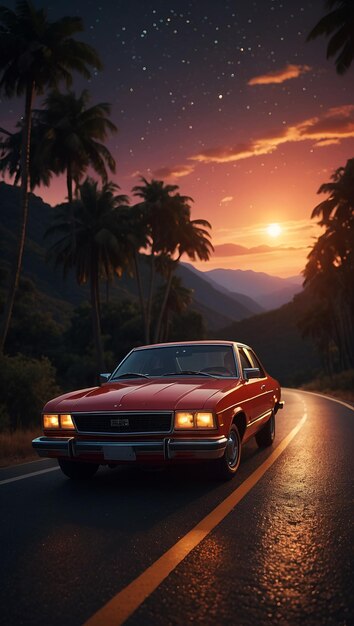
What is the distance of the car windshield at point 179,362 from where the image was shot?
301 inches

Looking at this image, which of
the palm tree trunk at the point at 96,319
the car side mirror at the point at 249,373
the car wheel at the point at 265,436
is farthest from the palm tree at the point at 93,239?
the car side mirror at the point at 249,373

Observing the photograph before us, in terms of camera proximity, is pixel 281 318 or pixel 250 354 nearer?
pixel 250 354

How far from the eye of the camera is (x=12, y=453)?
9469 millimetres

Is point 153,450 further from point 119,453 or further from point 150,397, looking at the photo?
point 150,397

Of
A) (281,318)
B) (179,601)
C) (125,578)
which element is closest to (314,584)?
(179,601)

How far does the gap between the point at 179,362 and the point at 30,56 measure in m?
18.5

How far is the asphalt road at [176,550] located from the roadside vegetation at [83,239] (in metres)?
4.03

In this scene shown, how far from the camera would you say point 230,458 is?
21.7 feet

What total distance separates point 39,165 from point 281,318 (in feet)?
329

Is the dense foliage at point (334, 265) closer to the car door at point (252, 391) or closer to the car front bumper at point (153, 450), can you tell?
the car door at point (252, 391)

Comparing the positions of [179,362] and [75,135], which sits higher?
[75,135]

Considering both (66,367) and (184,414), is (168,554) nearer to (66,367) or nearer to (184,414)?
(184,414)

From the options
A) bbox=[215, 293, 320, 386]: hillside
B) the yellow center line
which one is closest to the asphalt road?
the yellow center line

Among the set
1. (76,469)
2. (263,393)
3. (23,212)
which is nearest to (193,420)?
(76,469)
